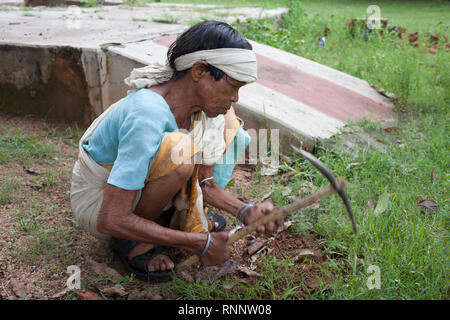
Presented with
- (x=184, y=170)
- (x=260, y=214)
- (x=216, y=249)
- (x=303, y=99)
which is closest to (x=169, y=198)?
(x=184, y=170)

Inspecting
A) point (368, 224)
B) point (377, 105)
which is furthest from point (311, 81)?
point (368, 224)

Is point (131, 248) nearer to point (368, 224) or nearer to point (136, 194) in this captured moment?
point (136, 194)

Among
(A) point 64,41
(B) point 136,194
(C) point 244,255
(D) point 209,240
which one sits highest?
(A) point 64,41

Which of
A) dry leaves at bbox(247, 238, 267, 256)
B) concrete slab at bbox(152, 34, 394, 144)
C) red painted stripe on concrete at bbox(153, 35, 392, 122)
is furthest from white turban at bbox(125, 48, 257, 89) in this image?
red painted stripe on concrete at bbox(153, 35, 392, 122)

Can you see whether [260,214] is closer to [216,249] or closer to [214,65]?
[216,249]

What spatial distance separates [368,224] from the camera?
2.31 meters

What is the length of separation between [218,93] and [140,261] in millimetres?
916

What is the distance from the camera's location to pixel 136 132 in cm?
171

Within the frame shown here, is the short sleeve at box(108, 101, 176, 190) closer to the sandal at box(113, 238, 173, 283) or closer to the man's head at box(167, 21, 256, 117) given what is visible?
the man's head at box(167, 21, 256, 117)

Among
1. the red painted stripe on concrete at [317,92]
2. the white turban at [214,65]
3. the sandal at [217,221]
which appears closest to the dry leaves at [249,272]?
the sandal at [217,221]

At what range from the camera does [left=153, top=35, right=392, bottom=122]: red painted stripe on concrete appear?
3789mm

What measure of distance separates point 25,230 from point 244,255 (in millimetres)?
1265

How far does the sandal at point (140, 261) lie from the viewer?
205 centimetres

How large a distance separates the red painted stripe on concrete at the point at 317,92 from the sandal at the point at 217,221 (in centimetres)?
165
